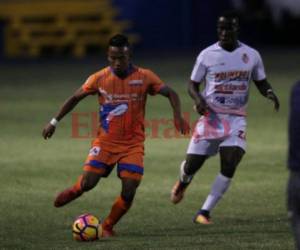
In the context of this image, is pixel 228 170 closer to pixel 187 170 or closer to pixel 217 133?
pixel 217 133

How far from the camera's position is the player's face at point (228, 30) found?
12.8 meters

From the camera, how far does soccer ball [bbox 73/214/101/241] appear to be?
11.6 meters

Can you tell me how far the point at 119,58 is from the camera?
11961mm

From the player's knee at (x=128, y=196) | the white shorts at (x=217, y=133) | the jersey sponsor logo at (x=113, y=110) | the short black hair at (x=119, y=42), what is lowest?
the player's knee at (x=128, y=196)

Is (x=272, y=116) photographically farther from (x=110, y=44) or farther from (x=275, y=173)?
(x=110, y=44)

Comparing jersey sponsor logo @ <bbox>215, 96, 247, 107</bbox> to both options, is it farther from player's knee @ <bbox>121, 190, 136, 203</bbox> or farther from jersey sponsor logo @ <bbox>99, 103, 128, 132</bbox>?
player's knee @ <bbox>121, 190, 136, 203</bbox>

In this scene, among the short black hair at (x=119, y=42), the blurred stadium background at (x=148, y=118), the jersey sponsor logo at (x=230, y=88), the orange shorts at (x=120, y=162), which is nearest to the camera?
the short black hair at (x=119, y=42)

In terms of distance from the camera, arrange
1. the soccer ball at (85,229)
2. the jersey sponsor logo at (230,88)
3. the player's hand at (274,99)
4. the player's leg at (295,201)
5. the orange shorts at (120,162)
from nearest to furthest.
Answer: the player's leg at (295,201) < the soccer ball at (85,229) < the orange shorts at (120,162) < the player's hand at (274,99) < the jersey sponsor logo at (230,88)

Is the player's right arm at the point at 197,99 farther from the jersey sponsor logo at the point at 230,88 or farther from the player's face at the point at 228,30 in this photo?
the player's face at the point at 228,30

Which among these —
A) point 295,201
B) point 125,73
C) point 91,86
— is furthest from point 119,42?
point 295,201

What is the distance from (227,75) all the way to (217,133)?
0.65m

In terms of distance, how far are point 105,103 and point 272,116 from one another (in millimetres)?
11568

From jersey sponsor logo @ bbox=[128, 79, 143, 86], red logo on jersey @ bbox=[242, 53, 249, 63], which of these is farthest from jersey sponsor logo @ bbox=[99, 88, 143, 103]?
red logo on jersey @ bbox=[242, 53, 249, 63]

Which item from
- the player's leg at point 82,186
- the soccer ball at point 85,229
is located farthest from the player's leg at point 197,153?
the soccer ball at point 85,229
